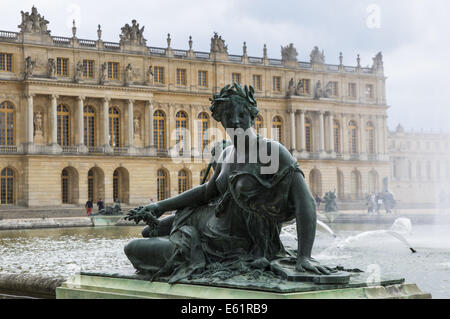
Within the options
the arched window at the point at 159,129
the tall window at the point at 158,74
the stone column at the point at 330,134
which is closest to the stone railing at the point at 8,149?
the arched window at the point at 159,129

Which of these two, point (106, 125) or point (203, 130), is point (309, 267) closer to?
point (106, 125)

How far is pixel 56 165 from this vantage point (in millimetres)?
47562

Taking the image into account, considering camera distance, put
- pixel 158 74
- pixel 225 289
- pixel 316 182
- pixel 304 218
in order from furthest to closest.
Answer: pixel 316 182
pixel 158 74
pixel 304 218
pixel 225 289

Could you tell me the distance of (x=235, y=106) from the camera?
4.52m

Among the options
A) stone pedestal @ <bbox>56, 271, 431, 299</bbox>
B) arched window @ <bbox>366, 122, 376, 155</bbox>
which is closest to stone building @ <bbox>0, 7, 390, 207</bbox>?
arched window @ <bbox>366, 122, 376, 155</bbox>

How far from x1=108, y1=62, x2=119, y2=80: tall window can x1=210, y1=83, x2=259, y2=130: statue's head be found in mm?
47489

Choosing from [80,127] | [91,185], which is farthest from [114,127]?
[91,185]

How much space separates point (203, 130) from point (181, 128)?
192 centimetres

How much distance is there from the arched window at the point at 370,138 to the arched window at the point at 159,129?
69.4 feet

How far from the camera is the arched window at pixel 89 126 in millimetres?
49978

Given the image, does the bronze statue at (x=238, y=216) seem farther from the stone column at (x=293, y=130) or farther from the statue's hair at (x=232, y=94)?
the stone column at (x=293, y=130)

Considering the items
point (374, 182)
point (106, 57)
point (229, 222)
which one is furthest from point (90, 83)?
point (229, 222)

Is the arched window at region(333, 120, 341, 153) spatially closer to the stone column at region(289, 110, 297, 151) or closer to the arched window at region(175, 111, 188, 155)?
the stone column at region(289, 110, 297, 151)

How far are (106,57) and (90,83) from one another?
269cm
